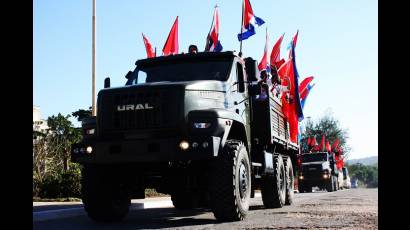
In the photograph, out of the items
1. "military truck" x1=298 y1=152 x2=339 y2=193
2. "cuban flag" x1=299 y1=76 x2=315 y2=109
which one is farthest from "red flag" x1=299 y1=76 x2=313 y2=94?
"military truck" x1=298 y1=152 x2=339 y2=193

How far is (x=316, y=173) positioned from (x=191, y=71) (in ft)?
74.9

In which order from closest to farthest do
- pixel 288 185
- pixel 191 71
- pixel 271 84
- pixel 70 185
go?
pixel 191 71 < pixel 271 84 < pixel 288 185 < pixel 70 185

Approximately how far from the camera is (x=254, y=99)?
10.3 metres

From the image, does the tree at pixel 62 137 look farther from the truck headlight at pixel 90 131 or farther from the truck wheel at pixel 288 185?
the truck headlight at pixel 90 131

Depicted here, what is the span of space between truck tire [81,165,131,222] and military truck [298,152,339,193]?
76.8ft

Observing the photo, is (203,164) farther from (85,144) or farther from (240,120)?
(85,144)

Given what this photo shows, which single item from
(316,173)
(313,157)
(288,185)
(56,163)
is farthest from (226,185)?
(313,157)

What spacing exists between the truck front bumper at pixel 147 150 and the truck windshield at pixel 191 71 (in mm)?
1700

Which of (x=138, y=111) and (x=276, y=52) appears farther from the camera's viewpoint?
(x=276, y=52)

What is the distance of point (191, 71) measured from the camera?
8789mm

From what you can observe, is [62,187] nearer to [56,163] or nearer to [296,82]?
[296,82]

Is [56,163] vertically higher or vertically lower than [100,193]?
higher
